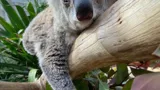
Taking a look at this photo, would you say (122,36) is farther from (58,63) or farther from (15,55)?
(15,55)

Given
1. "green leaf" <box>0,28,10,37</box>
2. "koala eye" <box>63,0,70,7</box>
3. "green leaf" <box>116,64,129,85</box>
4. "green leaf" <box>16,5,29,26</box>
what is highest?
"green leaf" <box>16,5,29,26</box>

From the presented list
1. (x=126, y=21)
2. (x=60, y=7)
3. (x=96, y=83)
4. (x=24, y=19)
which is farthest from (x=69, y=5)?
(x=24, y=19)

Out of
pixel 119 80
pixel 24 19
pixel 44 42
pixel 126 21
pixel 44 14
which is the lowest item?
pixel 119 80

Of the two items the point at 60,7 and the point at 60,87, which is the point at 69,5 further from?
the point at 60,87

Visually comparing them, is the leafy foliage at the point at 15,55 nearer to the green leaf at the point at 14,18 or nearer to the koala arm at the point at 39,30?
the green leaf at the point at 14,18

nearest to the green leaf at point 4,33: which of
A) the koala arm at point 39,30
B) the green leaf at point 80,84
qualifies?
the koala arm at point 39,30

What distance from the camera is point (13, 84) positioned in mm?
1307

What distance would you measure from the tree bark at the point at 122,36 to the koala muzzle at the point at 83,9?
70 millimetres

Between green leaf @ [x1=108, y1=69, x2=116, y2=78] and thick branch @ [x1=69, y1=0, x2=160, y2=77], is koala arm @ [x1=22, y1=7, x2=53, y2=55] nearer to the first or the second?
thick branch @ [x1=69, y1=0, x2=160, y2=77]

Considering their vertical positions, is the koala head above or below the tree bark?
above

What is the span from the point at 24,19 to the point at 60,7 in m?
1.42

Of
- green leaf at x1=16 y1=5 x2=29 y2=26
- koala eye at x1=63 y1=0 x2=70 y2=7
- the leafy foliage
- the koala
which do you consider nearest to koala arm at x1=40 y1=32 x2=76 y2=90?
the koala

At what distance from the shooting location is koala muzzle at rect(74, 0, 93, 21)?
84 cm

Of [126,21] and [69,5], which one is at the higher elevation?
[69,5]
